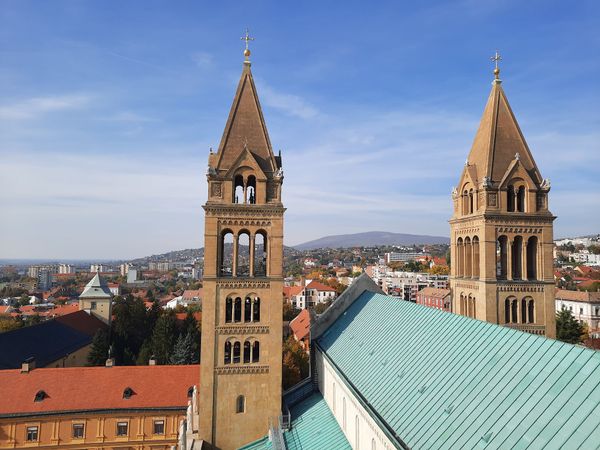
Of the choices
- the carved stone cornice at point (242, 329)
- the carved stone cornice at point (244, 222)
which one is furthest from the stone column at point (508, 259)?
the carved stone cornice at point (242, 329)

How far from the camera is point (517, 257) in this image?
106 feet

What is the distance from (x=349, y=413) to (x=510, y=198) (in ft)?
60.6

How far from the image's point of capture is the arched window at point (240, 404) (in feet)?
94.3

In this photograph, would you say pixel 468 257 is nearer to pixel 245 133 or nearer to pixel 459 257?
pixel 459 257

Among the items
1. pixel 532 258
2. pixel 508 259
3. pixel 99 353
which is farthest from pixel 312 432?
pixel 99 353

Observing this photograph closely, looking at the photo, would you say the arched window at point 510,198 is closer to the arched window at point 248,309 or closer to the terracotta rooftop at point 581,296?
the arched window at point 248,309

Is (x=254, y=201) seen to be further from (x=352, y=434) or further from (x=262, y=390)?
(x=352, y=434)

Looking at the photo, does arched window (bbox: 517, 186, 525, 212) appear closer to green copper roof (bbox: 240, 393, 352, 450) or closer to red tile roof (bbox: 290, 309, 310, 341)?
green copper roof (bbox: 240, 393, 352, 450)

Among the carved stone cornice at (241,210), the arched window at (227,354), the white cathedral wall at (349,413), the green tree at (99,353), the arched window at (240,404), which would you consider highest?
the carved stone cornice at (241,210)

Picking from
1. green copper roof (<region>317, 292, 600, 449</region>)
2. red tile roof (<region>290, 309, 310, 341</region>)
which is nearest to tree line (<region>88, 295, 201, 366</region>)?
red tile roof (<region>290, 309, 310, 341</region>)

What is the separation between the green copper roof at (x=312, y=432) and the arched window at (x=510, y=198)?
18529 millimetres

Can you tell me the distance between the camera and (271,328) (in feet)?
95.6

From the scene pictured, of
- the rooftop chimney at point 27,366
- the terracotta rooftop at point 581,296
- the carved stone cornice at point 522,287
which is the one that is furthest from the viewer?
the terracotta rooftop at point 581,296

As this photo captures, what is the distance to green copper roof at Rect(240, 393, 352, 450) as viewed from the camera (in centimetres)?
2484
